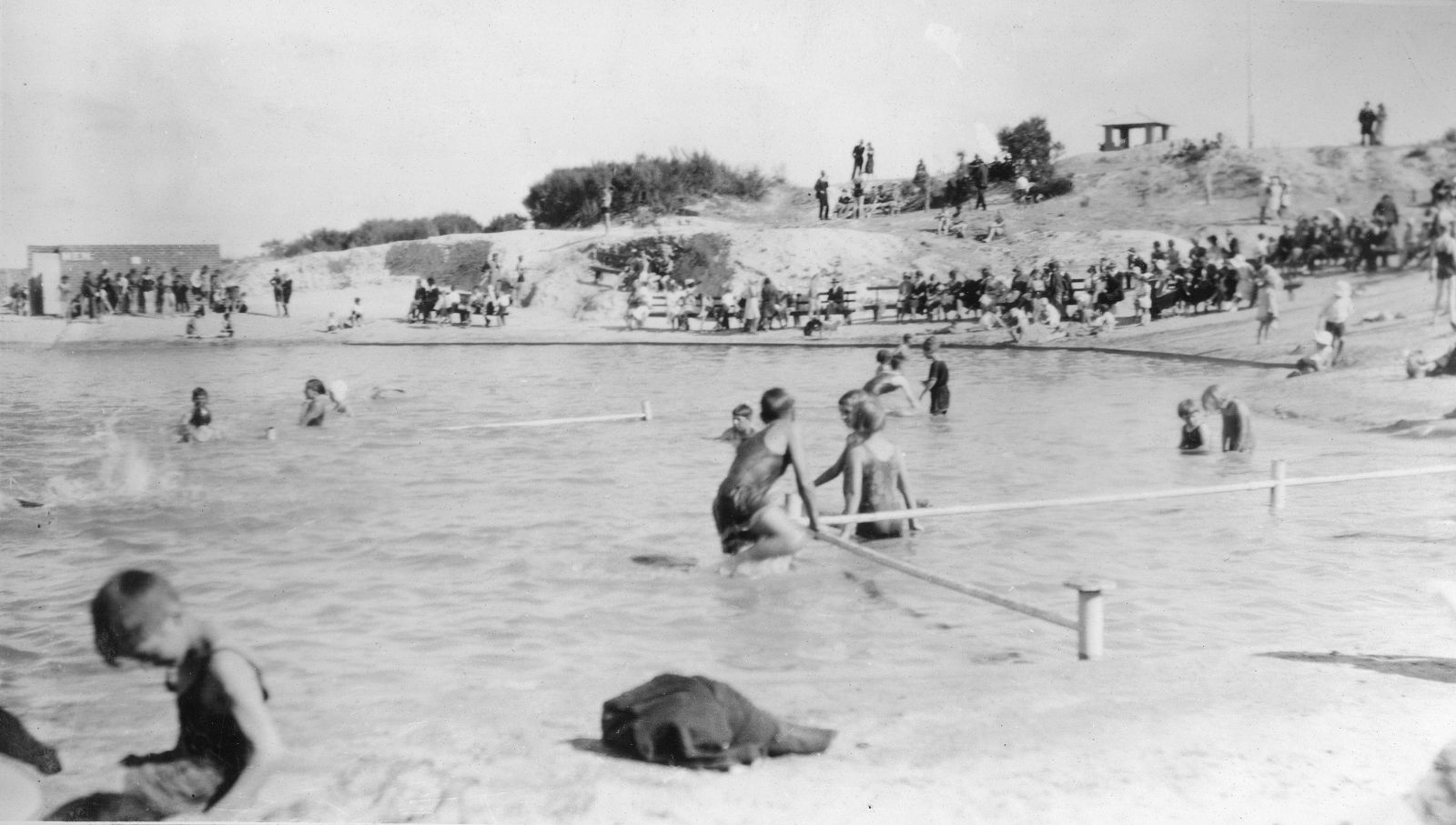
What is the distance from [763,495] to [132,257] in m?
2.77

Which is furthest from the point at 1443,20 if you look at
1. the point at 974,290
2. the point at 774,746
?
the point at 774,746

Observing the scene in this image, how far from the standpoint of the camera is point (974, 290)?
6.21 m

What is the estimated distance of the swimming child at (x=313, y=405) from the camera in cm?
500

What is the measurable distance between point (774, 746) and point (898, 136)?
297 centimetres

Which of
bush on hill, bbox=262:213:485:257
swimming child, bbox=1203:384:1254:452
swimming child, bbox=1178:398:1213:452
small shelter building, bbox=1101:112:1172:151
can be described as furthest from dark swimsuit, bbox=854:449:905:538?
bush on hill, bbox=262:213:485:257

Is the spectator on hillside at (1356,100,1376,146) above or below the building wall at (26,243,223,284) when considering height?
above

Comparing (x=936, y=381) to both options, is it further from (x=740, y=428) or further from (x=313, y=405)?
(x=313, y=405)

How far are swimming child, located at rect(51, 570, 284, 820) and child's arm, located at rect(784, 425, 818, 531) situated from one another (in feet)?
7.61

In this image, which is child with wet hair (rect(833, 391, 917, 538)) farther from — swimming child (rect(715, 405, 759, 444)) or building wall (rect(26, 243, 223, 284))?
building wall (rect(26, 243, 223, 284))

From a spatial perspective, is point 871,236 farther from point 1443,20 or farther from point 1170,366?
point 1443,20

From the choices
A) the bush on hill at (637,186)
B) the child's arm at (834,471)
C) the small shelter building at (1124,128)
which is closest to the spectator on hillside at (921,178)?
the bush on hill at (637,186)

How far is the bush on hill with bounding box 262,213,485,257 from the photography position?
487cm

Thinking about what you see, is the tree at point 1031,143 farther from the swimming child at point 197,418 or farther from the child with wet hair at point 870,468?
the swimming child at point 197,418

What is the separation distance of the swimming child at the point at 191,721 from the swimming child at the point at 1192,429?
4.60 metres
